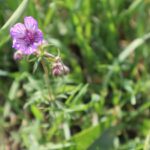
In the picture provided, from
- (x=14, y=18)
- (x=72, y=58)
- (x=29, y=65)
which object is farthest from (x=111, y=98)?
(x=14, y=18)

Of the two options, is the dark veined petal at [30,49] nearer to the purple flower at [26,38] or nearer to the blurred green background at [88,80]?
the purple flower at [26,38]

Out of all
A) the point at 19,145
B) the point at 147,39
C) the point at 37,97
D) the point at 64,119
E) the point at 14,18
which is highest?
the point at 14,18

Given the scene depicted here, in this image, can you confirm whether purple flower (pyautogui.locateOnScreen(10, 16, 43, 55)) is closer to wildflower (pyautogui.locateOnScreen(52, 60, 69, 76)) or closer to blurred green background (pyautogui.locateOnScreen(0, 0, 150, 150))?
wildflower (pyautogui.locateOnScreen(52, 60, 69, 76))

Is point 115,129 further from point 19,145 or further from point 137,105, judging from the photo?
point 19,145

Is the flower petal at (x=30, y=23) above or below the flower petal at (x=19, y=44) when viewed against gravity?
above

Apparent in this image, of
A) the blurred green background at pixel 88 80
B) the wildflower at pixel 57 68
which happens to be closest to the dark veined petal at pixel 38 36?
the wildflower at pixel 57 68

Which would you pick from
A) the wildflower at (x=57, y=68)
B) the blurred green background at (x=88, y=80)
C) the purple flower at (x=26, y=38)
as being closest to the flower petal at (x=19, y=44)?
the purple flower at (x=26, y=38)

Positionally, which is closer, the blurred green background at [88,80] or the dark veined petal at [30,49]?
the dark veined petal at [30,49]

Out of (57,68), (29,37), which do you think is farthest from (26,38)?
(57,68)
